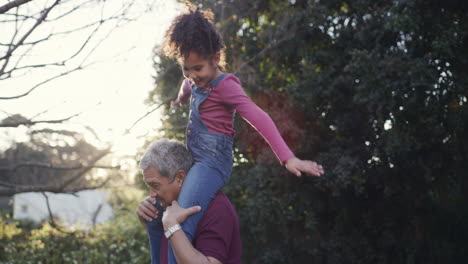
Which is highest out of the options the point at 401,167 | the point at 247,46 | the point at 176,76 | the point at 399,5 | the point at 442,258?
the point at 399,5

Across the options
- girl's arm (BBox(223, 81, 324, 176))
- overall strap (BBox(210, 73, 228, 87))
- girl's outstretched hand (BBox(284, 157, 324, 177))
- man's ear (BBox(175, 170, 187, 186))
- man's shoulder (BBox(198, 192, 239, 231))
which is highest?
overall strap (BBox(210, 73, 228, 87))

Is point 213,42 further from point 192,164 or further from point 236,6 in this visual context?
point 236,6

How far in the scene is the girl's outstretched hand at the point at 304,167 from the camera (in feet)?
5.53

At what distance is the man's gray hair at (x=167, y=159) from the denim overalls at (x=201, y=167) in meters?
0.06

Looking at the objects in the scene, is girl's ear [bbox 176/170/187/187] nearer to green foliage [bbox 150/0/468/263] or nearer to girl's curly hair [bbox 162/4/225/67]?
girl's curly hair [bbox 162/4/225/67]

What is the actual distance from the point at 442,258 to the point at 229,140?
564 centimetres

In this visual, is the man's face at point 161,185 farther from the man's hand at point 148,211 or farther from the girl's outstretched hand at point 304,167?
the girl's outstretched hand at point 304,167

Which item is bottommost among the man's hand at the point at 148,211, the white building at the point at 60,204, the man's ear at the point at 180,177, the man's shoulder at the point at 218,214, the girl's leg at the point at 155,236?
the white building at the point at 60,204

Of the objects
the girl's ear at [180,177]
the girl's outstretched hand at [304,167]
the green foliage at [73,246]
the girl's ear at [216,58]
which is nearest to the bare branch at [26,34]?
the girl's ear at [216,58]

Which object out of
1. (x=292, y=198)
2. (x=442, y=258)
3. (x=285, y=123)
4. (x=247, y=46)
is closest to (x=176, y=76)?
(x=247, y=46)

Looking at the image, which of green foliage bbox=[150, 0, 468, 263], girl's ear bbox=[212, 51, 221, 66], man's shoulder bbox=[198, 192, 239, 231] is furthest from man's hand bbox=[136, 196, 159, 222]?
green foliage bbox=[150, 0, 468, 263]

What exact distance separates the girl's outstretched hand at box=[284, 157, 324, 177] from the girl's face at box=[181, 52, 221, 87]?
64cm

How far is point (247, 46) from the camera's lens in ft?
24.3

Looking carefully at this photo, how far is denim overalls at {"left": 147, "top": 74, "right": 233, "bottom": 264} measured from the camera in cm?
204
